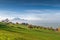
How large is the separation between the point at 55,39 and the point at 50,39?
876 mm

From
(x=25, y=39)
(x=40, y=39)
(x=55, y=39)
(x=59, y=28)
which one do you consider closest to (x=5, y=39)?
(x=25, y=39)

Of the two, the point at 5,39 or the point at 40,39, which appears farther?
the point at 40,39

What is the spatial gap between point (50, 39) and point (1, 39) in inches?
328

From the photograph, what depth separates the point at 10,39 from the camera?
25.0 m

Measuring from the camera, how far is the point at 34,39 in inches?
1112

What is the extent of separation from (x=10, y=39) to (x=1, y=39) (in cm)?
128

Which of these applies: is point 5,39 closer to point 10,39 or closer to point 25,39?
point 10,39

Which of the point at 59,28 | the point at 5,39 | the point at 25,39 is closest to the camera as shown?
the point at 5,39

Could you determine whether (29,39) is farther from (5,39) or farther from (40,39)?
(5,39)

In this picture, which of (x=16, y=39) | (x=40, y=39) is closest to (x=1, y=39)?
(x=16, y=39)

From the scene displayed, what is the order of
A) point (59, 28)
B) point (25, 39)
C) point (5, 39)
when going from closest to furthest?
point (5, 39)
point (25, 39)
point (59, 28)

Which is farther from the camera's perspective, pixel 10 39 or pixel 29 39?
pixel 29 39

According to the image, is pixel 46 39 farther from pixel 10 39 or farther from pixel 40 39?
pixel 10 39

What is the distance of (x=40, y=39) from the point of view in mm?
28219
